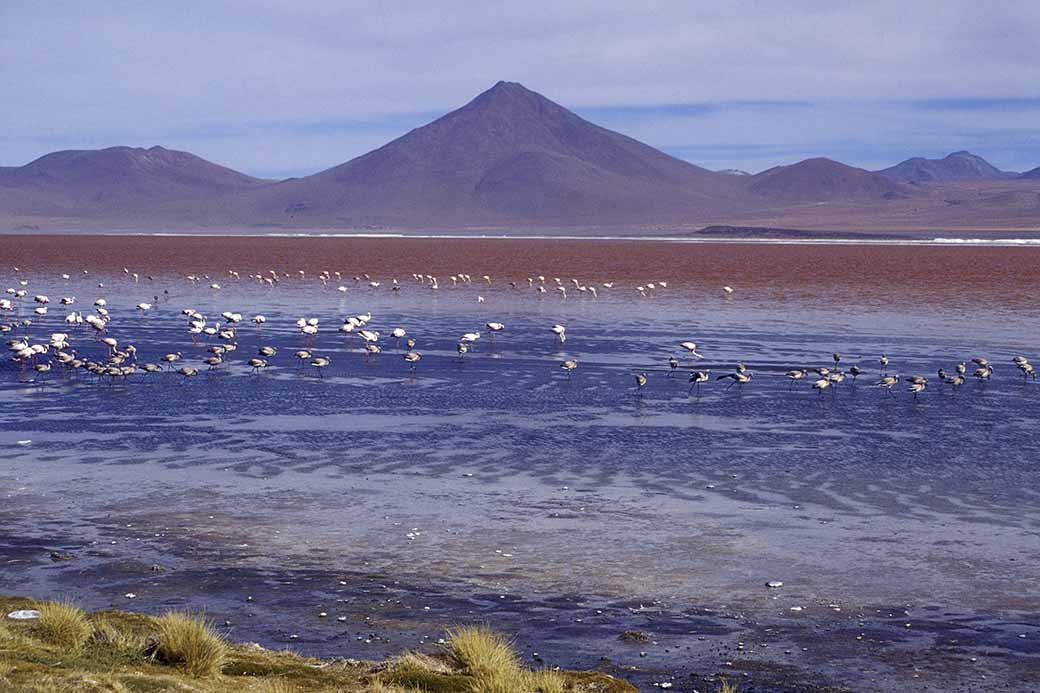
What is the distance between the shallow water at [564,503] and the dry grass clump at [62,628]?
137cm

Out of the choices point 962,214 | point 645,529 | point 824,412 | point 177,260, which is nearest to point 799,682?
point 645,529

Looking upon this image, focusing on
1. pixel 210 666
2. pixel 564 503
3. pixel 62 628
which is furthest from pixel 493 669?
pixel 564 503

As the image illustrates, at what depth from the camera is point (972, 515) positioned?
575 inches

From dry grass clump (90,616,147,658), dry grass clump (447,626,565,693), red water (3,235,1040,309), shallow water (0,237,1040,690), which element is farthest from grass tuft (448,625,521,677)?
red water (3,235,1040,309)

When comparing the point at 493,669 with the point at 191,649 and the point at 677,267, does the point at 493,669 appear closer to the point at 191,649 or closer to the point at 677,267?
the point at 191,649

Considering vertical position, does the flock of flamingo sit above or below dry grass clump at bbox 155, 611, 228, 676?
above

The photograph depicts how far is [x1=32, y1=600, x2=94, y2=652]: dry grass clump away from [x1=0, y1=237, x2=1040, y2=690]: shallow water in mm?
1375

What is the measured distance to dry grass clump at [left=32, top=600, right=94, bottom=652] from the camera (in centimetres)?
913

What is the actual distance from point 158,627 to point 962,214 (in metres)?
201

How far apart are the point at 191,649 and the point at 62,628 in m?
1.14

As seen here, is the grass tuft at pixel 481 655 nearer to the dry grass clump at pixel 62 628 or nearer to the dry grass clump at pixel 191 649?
the dry grass clump at pixel 191 649

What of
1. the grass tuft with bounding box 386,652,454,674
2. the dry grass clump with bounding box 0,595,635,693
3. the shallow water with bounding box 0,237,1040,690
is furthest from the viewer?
the shallow water with bounding box 0,237,1040,690

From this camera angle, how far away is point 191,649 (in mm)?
8812

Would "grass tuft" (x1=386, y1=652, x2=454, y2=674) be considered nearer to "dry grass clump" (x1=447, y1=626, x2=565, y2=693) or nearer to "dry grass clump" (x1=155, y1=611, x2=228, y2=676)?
"dry grass clump" (x1=447, y1=626, x2=565, y2=693)
